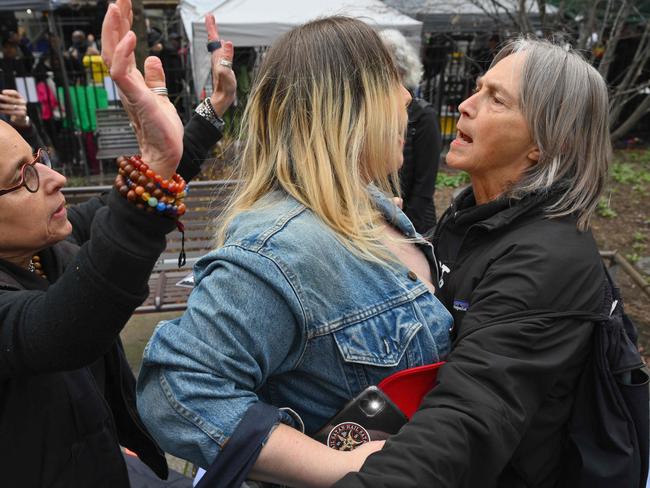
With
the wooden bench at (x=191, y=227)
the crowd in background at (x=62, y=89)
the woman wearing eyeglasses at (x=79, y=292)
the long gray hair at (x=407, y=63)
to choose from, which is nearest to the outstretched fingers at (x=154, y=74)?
the woman wearing eyeglasses at (x=79, y=292)

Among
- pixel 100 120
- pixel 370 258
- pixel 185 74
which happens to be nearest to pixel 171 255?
pixel 370 258

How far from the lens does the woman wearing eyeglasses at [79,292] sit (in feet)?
3.72

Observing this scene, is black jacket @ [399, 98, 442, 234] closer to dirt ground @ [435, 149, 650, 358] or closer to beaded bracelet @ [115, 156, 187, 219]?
dirt ground @ [435, 149, 650, 358]

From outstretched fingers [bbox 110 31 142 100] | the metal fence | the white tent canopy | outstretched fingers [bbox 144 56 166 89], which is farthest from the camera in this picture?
the metal fence

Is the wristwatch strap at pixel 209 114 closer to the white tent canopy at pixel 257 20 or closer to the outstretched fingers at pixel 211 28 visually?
the outstretched fingers at pixel 211 28

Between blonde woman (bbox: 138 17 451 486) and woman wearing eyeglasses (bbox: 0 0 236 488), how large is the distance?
0.46ft

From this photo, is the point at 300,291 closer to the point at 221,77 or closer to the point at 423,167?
the point at 221,77

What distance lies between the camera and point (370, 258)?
50.9 inches

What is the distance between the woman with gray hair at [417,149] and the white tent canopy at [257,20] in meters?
4.45

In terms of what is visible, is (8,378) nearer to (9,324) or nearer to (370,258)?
(9,324)

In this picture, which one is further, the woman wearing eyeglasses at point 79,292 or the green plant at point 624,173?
the green plant at point 624,173

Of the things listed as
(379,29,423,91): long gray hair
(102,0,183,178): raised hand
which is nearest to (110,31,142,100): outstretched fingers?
(102,0,183,178): raised hand

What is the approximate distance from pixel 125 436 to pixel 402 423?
1.08 metres

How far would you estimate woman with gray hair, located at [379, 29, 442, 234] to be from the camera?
3779 mm
